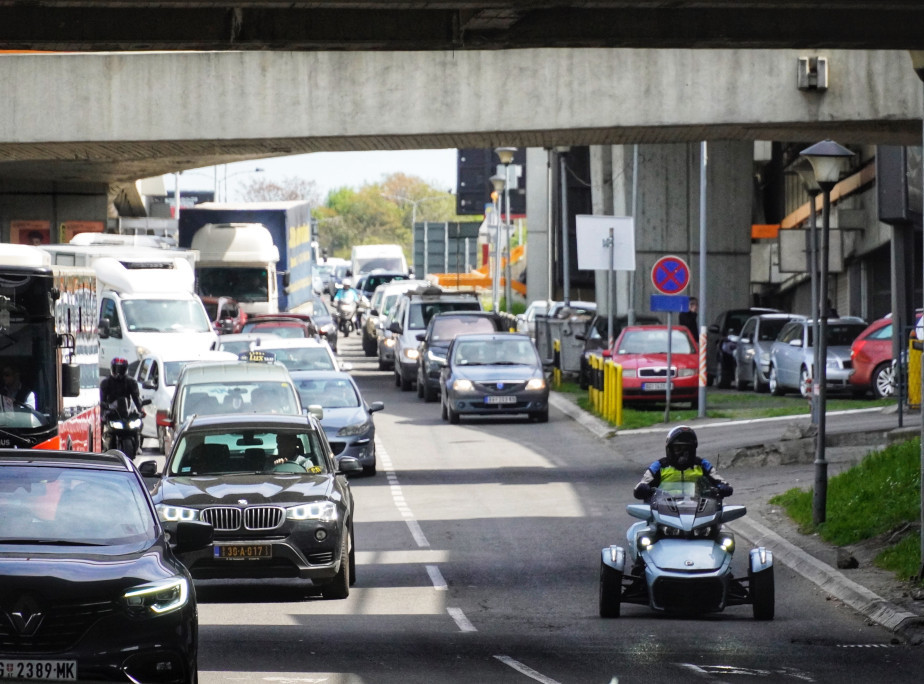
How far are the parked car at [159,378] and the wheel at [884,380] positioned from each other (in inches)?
459

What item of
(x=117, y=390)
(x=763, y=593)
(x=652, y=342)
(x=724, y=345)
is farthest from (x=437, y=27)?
(x=724, y=345)

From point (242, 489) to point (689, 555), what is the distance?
12.4 ft

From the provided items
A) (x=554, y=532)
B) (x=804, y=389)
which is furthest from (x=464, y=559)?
(x=804, y=389)

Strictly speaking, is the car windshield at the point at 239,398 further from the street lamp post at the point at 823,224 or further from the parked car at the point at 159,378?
the street lamp post at the point at 823,224

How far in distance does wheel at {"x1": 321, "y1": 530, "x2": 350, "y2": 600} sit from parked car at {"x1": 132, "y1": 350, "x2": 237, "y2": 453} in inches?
537

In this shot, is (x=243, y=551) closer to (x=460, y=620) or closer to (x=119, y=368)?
(x=460, y=620)

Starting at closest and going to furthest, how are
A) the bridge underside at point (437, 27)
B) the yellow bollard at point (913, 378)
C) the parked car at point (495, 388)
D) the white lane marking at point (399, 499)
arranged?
the bridge underside at point (437, 27) → the white lane marking at point (399, 499) → the yellow bollard at point (913, 378) → the parked car at point (495, 388)

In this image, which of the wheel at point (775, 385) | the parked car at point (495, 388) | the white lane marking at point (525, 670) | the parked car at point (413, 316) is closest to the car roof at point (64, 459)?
the white lane marking at point (525, 670)

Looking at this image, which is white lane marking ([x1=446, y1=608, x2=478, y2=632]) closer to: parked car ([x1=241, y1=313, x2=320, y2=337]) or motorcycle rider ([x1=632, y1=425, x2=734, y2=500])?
motorcycle rider ([x1=632, y1=425, x2=734, y2=500])

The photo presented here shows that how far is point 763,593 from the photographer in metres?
13.1

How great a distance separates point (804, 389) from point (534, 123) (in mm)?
12546

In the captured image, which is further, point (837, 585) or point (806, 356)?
point (806, 356)

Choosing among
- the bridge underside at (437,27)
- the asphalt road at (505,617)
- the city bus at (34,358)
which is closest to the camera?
the asphalt road at (505,617)

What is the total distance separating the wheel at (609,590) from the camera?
43.7 ft
